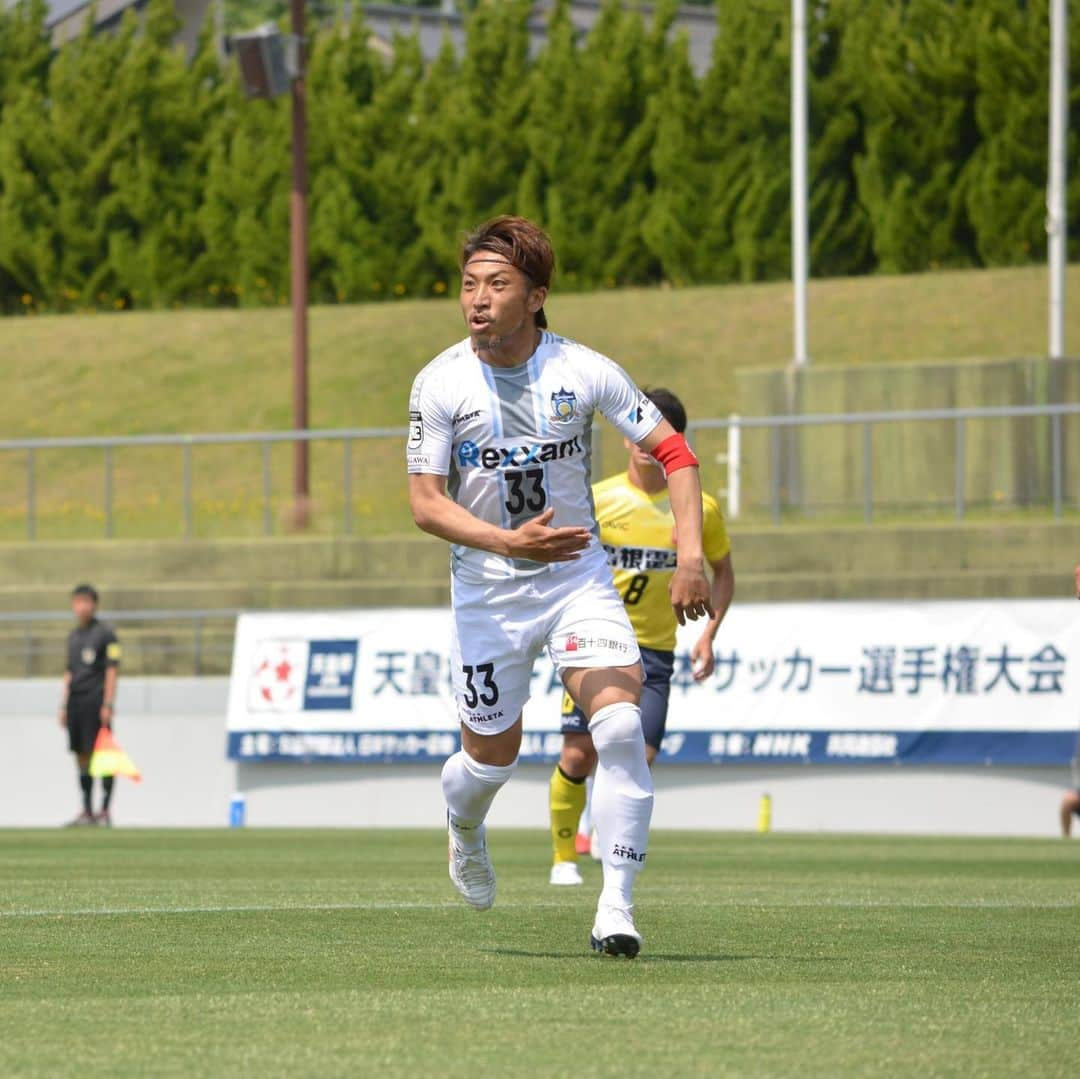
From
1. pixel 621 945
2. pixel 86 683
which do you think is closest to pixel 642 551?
pixel 621 945

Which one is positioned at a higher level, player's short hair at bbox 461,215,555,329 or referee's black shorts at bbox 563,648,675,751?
player's short hair at bbox 461,215,555,329

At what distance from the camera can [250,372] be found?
1638 inches

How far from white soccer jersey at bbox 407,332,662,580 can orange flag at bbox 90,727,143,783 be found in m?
14.2

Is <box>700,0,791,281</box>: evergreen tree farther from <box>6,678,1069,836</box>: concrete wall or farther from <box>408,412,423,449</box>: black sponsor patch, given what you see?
<box>408,412,423,449</box>: black sponsor patch

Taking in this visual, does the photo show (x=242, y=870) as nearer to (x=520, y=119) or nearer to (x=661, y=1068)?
(x=661, y=1068)

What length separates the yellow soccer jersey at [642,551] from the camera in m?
11.5

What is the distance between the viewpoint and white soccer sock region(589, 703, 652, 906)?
7039 mm

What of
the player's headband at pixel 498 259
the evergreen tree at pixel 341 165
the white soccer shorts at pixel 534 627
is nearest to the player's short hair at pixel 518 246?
the player's headband at pixel 498 259

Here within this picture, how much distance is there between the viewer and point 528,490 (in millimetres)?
7176

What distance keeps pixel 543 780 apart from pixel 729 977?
14.9m

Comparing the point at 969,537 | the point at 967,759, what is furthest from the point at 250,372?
the point at 967,759

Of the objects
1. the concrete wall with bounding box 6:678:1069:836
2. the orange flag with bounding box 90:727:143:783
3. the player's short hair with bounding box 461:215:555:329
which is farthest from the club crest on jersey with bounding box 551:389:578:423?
the orange flag with bounding box 90:727:143:783

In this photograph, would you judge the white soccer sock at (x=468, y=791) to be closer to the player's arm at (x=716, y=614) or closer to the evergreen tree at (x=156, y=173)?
the player's arm at (x=716, y=614)

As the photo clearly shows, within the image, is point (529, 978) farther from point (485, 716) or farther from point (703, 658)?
point (703, 658)
